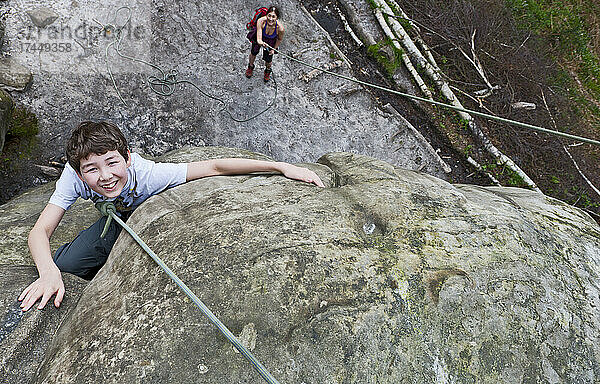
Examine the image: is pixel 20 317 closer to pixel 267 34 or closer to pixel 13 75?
pixel 13 75

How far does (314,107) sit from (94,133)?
4.38 metres

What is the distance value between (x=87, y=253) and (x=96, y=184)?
2.33 feet

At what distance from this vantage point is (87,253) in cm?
288

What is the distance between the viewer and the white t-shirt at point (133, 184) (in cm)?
262

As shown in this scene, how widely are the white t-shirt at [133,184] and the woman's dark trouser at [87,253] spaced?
23 cm

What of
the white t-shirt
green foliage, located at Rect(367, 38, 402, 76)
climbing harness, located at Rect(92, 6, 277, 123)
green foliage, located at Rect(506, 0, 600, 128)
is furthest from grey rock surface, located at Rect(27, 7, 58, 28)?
green foliage, located at Rect(506, 0, 600, 128)

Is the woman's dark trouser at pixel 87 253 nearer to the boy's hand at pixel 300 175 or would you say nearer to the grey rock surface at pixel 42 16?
the boy's hand at pixel 300 175

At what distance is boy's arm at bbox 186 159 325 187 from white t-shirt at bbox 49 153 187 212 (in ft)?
0.30

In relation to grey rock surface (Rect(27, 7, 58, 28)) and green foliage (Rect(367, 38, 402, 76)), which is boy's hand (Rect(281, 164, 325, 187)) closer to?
green foliage (Rect(367, 38, 402, 76))

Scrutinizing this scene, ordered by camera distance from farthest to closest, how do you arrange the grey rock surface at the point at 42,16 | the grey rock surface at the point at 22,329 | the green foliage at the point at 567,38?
the green foliage at the point at 567,38
the grey rock surface at the point at 42,16
the grey rock surface at the point at 22,329

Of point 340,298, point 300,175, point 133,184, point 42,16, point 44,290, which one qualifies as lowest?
point 340,298

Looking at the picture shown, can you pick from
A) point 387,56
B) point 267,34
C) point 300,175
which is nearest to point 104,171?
point 300,175

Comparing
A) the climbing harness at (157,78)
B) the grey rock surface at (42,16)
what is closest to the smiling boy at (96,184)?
the climbing harness at (157,78)

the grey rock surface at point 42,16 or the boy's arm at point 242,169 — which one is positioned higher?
the grey rock surface at point 42,16
